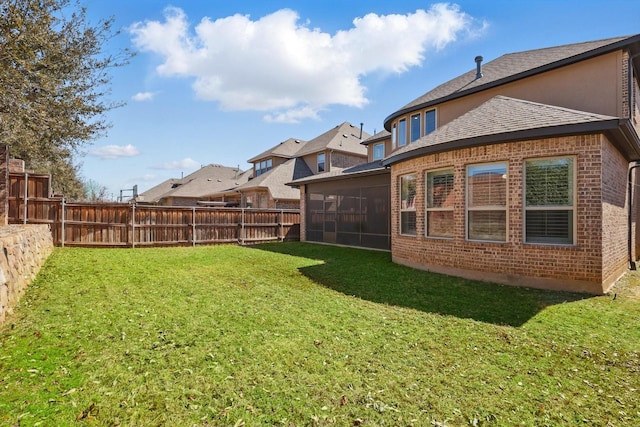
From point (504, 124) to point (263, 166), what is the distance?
2340 centimetres

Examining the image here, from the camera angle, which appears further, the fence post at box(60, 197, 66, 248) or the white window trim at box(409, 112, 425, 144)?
the white window trim at box(409, 112, 425, 144)

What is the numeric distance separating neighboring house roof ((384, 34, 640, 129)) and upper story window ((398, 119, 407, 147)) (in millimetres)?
383

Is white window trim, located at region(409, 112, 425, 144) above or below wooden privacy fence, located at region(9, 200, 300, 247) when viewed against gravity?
above

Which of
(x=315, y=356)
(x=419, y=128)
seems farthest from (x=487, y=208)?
(x=419, y=128)

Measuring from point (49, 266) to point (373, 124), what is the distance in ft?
81.7

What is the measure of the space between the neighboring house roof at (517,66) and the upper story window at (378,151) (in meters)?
2.63

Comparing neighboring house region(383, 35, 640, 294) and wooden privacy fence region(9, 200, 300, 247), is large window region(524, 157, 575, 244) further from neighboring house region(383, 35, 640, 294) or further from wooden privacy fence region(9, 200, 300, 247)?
wooden privacy fence region(9, 200, 300, 247)

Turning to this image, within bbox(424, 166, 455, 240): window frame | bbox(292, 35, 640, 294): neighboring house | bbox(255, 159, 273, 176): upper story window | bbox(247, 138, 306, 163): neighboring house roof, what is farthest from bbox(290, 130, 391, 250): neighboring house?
bbox(255, 159, 273, 176): upper story window

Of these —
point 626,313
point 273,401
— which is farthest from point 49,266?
point 626,313

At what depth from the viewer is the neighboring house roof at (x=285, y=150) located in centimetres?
2731

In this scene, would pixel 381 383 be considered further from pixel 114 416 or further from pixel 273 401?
pixel 114 416

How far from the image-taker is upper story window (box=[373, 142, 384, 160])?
16688 mm

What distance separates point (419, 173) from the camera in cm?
849

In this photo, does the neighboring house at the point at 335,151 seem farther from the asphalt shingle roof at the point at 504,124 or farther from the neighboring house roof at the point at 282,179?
the asphalt shingle roof at the point at 504,124
